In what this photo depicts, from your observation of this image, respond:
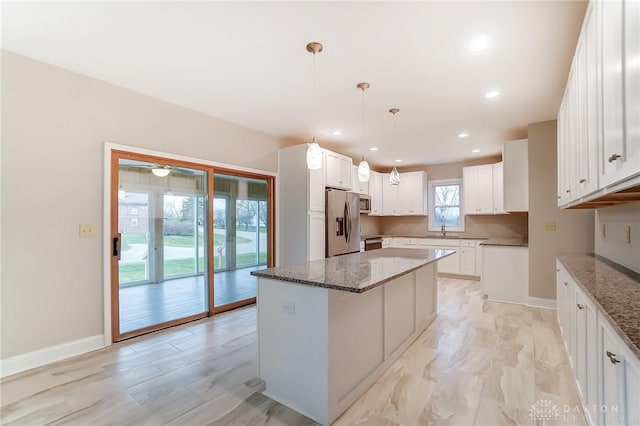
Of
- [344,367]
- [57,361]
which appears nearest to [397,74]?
[344,367]

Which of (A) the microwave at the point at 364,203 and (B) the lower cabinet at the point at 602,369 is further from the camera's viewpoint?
(A) the microwave at the point at 364,203

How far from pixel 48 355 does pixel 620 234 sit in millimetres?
4882

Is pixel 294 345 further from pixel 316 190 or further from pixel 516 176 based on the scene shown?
pixel 516 176

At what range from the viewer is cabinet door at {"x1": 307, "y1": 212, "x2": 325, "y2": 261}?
4449 mm

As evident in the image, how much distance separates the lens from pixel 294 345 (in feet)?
6.42

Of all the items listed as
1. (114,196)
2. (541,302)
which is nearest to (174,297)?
(114,196)

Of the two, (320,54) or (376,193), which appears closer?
(320,54)

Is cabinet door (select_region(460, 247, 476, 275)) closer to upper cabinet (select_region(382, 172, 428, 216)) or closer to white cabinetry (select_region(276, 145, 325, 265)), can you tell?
upper cabinet (select_region(382, 172, 428, 216))

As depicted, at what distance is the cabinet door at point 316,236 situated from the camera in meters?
4.45

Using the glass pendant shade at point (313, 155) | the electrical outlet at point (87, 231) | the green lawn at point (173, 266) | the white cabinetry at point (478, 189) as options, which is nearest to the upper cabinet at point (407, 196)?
the white cabinetry at point (478, 189)

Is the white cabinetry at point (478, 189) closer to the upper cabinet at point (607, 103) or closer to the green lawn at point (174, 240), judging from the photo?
the upper cabinet at point (607, 103)

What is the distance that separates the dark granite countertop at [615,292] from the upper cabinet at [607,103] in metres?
0.49

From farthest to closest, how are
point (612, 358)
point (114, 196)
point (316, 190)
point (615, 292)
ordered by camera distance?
point (316, 190)
point (114, 196)
point (615, 292)
point (612, 358)

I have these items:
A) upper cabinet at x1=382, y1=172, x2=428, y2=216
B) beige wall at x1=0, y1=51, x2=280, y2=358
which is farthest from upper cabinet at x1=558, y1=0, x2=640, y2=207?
upper cabinet at x1=382, y1=172, x2=428, y2=216
